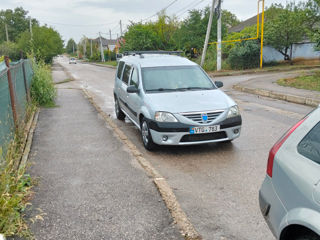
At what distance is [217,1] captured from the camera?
24859mm

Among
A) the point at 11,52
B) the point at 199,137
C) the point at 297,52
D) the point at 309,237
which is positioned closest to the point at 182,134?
the point at 199,137

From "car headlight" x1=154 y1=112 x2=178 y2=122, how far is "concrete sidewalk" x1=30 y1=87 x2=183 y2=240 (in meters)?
0.84

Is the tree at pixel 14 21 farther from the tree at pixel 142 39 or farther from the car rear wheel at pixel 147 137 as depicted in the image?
the car rear wheel at pixel 147 137

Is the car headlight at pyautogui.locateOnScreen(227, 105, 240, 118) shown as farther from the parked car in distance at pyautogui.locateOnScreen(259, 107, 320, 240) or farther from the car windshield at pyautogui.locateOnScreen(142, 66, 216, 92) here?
the parked car in distance at pyautogui.locateOnScreen(259, 107, 320, 240)

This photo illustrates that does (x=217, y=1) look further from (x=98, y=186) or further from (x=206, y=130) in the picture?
(x=98, y=186)

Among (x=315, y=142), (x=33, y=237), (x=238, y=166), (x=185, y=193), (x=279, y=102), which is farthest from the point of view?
(x=279, y=102)

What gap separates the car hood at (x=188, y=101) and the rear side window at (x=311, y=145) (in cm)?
354

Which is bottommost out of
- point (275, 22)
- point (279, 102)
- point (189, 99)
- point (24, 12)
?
point (279, 102)

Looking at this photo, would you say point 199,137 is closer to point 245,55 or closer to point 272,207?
point 272,207

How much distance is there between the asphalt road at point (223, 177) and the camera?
139 inches

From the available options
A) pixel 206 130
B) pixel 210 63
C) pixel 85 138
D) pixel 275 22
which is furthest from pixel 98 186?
pixel 275 22

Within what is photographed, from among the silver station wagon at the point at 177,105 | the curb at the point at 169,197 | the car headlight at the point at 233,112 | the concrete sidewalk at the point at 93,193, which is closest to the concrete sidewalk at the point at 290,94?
the silver station wagon at the point at 177,105

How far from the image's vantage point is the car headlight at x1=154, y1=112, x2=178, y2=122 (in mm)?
5801

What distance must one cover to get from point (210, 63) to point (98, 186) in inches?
987
